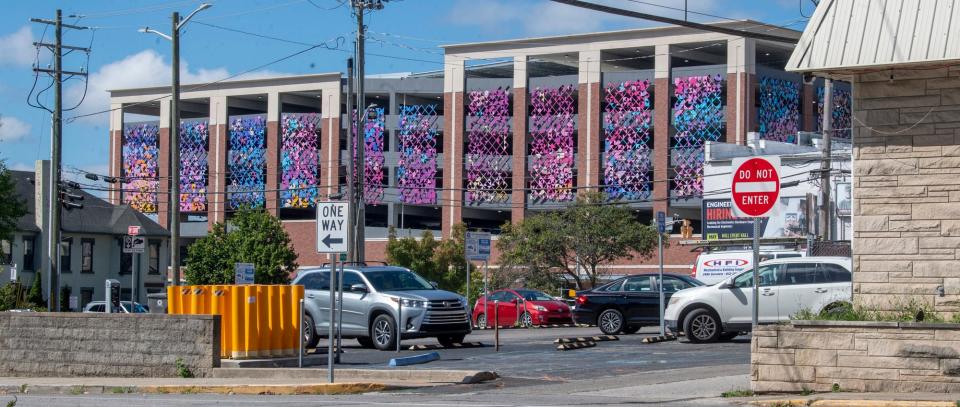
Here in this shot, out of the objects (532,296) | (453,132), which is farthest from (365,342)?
(453,132)

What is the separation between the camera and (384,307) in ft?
81.1

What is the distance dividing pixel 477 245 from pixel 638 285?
3.90 metres

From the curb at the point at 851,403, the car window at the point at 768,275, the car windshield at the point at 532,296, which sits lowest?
the car windshield at the point at 532,296

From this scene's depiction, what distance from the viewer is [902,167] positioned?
49.6ft

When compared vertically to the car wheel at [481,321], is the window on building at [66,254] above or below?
above

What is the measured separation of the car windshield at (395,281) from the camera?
25.4 meters

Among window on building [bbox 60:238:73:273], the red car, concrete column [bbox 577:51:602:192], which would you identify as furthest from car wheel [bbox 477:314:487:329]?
window on building [bbox 60:238:73:273]

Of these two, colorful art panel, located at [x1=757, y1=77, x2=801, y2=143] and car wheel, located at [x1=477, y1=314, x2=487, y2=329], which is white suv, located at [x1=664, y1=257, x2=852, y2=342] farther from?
colorful art panel, located at [x1=757, y1=77, x2=801, y2=143]

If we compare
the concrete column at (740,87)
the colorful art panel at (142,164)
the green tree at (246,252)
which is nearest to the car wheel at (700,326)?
the green tree at (246,252)

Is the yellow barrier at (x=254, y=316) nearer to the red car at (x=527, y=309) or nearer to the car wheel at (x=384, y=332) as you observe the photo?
the car wheel at (x=384, y=332)

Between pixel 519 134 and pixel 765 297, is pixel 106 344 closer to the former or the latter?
pixel 765 297

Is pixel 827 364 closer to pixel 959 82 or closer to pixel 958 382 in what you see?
pixel 958 382

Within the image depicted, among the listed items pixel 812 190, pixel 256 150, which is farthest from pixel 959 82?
pixel 256 150

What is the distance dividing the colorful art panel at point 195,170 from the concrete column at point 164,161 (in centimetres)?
115
